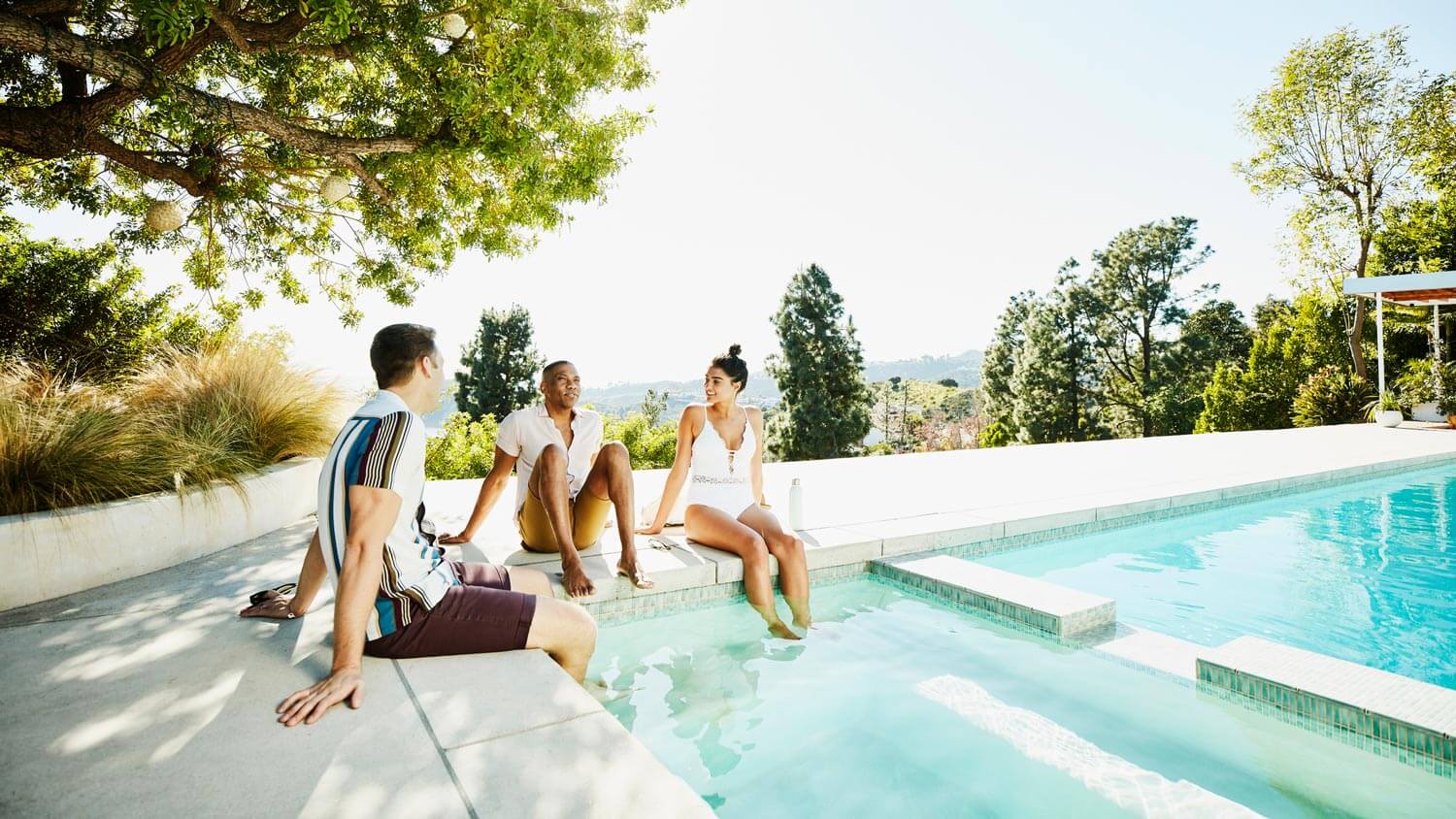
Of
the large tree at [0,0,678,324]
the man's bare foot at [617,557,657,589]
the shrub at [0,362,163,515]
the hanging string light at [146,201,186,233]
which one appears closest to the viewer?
the shrub at [0,362,163,515]

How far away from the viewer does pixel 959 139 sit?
92.2ft

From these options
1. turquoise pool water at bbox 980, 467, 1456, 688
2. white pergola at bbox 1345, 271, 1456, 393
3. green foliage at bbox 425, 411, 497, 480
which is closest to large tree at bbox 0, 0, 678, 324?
turquoise pool water at bbox 980, 467, 1456, 688

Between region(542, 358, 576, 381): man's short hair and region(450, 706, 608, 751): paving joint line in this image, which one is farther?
region(542, 358, 576, 381): man's short hair

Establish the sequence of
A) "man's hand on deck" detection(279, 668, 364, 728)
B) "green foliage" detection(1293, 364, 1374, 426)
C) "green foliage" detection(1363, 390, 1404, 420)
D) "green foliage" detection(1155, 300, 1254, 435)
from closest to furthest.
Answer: "man's hand on deck" detection(279, 668, 364, 728) < "green foliage" detection(1363, 390, 1404, 420) < "green foliage" detection(1293, 364, 1374, 426) < "green foliage" detection(1155, 300, 1254, 435)

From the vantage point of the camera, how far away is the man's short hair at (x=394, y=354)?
7.11ft

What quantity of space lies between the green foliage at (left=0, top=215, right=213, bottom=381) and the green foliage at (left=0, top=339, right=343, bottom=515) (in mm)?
2213

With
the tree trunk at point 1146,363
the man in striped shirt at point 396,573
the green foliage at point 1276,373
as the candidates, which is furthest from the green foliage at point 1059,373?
the man in striped shirt at point 396,573

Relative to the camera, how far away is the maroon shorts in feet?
7.18

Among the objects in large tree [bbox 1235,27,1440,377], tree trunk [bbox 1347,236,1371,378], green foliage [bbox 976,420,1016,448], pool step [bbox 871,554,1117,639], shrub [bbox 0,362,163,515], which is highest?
large tree [bbox 1235,27,1440,377]

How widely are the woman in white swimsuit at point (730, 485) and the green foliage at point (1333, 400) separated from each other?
18250 mm

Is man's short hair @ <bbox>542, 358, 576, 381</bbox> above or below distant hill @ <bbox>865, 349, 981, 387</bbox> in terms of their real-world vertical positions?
below

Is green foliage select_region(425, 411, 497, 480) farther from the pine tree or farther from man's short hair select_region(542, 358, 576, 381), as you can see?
the pine tree

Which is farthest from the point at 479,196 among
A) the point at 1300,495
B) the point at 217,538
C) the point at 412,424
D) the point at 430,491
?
the point at 1300,495

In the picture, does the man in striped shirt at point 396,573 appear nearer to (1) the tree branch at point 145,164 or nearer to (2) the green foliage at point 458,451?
(1) the tree branch at point 145,164
